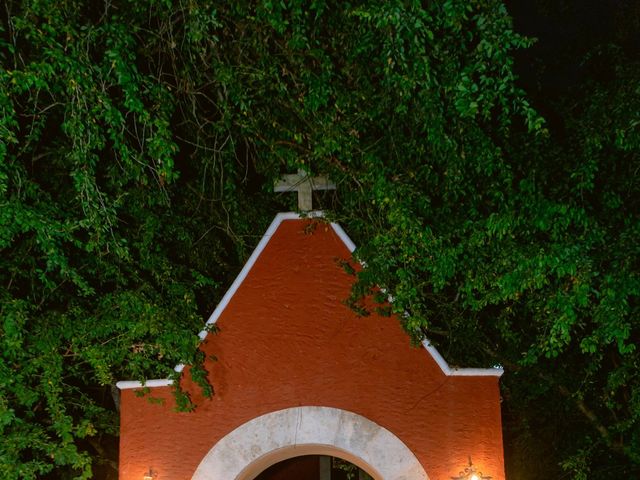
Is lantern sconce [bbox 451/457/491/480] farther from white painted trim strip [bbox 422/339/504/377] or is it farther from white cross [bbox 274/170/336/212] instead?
white cross [bbox 274/170/336/212]

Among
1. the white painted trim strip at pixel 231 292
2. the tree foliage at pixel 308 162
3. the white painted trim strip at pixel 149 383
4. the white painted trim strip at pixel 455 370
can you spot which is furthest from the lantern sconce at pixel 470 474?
the white painted trim strip at pixel 149 383

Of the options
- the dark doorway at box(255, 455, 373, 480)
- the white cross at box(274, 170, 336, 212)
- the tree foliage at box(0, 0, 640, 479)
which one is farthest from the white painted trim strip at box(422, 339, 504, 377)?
the dark doorway at box(255, 455, 373, 480)

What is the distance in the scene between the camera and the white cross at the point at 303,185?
6676 millimetres

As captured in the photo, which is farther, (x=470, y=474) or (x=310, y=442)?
(x=310, y=442)

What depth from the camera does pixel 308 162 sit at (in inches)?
245

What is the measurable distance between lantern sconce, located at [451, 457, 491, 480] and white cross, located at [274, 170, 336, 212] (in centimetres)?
267

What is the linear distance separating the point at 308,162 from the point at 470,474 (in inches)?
119

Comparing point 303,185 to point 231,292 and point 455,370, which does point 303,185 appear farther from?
point 455,370

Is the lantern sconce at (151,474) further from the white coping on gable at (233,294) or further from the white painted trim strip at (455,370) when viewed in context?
the white painted trim strip at (455,370)

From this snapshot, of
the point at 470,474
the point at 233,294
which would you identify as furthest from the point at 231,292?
the point at 470,474

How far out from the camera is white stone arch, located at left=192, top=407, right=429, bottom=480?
636 centimetres

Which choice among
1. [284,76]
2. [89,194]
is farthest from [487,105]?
[89,194]

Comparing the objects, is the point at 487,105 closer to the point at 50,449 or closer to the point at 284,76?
the point at 284,76

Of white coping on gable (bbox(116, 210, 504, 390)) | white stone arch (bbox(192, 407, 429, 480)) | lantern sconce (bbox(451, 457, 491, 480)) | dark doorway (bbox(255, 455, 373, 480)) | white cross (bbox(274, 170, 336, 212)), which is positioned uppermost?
white cross (bbox(274, 170, 336, 212))
